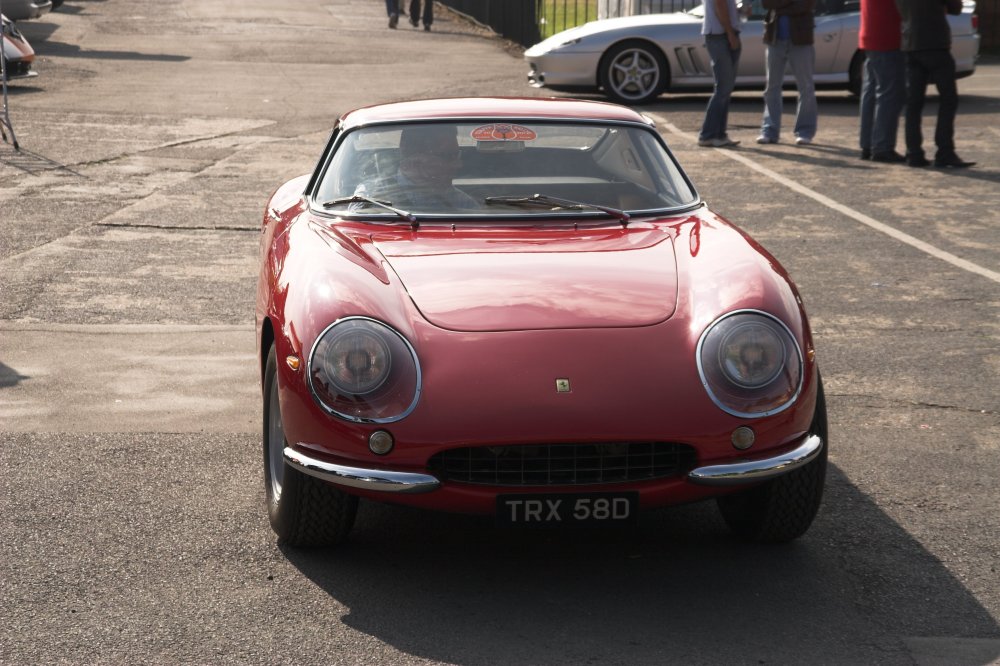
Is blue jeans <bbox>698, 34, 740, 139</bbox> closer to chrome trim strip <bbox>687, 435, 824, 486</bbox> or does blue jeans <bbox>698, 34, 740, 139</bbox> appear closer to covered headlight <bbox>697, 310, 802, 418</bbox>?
covered headlight <bbox>697, 310, 802, 418</bbox>

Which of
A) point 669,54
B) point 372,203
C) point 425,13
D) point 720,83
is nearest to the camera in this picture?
point 372,203

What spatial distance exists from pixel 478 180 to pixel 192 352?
6.53ft

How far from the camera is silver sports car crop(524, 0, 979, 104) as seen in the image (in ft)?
51.1

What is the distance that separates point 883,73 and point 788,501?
28.0ft

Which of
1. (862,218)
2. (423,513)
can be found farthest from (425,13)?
(423,513)

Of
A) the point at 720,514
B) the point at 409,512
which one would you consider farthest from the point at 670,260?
the point at 409,512

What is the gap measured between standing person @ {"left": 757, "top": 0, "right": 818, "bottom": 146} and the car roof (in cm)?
742

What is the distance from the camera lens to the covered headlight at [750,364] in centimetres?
395

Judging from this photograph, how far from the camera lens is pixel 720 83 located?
12.7m

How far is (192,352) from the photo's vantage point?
6.59 meters

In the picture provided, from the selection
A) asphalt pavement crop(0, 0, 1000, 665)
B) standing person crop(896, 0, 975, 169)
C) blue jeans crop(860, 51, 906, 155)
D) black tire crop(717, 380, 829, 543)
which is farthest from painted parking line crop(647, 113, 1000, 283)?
black tire crop(717, 380, 829, 543)

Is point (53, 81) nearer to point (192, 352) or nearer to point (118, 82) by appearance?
point (118, 82)

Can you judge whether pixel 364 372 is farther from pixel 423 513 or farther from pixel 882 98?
pixel 882 98

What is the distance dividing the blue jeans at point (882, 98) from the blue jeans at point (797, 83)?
2.18 ft
